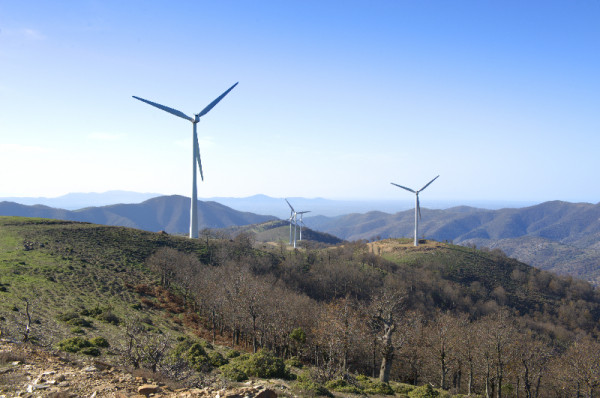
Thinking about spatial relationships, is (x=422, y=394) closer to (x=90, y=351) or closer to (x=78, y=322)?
(x=90, y=351)

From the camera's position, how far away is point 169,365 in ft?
A: 67.0

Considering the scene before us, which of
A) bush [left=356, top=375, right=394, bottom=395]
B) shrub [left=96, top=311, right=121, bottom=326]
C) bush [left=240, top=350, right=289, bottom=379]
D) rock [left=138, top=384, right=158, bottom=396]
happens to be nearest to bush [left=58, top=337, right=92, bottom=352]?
bush [left=240, top=350, right=289, bottom=379]

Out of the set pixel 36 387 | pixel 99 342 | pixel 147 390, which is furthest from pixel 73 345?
pixel 147 390

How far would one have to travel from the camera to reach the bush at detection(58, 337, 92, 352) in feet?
83.6

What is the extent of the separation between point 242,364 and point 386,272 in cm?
Result: 10308

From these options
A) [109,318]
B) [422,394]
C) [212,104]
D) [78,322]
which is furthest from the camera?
[212,104]

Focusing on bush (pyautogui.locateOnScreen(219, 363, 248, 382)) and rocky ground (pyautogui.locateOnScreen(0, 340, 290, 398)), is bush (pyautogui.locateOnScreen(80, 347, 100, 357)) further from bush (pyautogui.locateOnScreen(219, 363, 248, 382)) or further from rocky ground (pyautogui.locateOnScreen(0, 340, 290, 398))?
bush (pyautogui.locateOnScreen(219, 363, 248, 382))

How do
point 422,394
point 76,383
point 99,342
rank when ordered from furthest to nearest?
1. point 99,342
2. point 422,394
3. point 76,383

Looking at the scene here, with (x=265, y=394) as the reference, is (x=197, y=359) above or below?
below

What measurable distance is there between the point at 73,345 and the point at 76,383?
13.4m

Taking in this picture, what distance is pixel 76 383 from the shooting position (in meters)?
15.3

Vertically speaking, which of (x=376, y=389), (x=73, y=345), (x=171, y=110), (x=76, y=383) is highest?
(x=171, y=110)

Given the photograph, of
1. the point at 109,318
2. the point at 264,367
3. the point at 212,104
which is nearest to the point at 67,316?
the point at 109,318

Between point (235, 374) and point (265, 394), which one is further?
point (235, 374)
